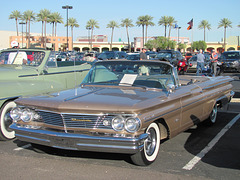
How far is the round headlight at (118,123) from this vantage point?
3.94 m

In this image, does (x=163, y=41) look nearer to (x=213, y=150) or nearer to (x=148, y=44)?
(x=148, y=44)

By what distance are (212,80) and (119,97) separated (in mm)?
3371

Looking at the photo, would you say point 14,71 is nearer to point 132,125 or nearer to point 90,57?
point 132,125

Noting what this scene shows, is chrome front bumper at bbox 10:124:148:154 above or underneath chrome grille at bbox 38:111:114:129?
underneath

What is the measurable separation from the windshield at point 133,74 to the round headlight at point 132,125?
4.26ft

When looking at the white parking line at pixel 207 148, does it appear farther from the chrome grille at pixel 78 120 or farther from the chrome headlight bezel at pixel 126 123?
the chrome grille at pixel 78 120

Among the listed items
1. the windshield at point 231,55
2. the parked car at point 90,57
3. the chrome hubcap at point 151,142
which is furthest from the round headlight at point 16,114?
the windshield at point 231,55

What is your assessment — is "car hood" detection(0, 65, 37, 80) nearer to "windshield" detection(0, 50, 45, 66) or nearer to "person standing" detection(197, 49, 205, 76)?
"windshield" detection(0, 50, 45, 66)

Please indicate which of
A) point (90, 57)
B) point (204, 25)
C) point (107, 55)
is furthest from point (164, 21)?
point (90, 57)

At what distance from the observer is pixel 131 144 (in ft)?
12.6

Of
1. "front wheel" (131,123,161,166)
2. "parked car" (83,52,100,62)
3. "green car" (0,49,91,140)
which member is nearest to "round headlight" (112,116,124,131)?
"front wheel" (131,123,161,166)

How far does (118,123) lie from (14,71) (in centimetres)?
370

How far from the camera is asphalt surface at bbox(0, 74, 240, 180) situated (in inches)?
161

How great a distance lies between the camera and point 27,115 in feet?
14.6
